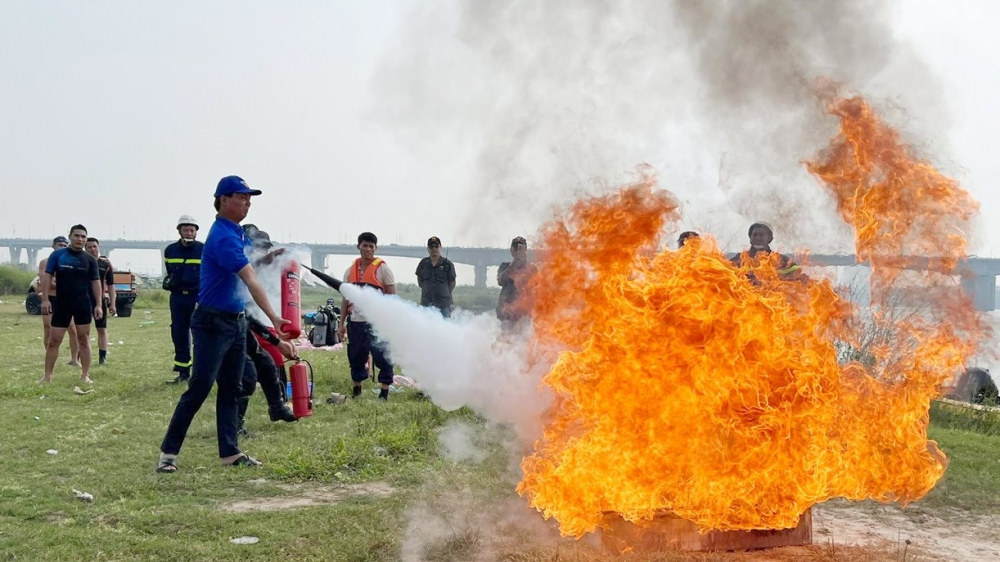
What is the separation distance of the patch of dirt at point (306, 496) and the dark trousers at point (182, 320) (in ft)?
16.3

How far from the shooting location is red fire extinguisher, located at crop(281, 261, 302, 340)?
708 centimetres

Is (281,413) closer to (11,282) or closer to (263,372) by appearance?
(263,372)

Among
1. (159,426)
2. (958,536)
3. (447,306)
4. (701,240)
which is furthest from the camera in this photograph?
(447,306)

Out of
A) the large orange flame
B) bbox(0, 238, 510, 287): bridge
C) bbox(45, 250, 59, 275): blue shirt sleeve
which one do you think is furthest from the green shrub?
the large orange flame

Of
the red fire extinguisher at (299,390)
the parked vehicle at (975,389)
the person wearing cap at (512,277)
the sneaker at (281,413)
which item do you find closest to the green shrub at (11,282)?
the person wearing cap at (512,277)

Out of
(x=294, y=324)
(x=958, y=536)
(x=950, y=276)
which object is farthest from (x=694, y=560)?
(x=294, y=324)

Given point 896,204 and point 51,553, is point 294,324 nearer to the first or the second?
point 51,553

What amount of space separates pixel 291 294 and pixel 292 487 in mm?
1811

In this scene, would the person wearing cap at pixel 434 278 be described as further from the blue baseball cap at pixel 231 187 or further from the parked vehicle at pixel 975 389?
the parked vehicle at pixel 975 389

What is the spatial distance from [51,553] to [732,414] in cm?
406

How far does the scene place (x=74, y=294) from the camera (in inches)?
439

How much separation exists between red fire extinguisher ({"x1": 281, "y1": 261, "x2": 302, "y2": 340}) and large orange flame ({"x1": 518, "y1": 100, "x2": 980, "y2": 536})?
270 cm

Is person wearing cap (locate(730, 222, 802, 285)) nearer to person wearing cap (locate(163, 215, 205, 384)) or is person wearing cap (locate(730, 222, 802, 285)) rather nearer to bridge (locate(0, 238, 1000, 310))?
bridge (locate(0, 238, 1000, 310))

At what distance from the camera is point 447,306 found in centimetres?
1124
